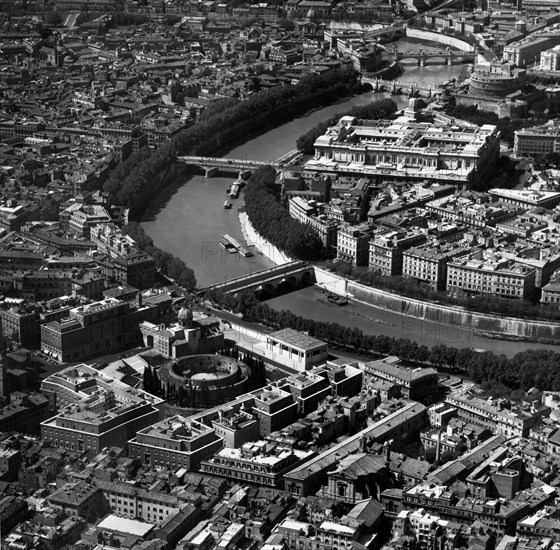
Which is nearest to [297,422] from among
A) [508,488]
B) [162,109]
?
[508,488]

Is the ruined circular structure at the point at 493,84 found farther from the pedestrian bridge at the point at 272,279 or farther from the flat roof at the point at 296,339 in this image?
the flat roof at the point at 296,339

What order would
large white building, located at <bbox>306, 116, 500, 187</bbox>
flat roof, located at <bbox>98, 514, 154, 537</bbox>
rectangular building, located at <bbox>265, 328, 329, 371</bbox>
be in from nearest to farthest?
flat roof, located at <bbox>98, 514, 154, 537</bbox>, rectangular building, located at <bbox>265, 328, 329, 371</bbox>, large white building, located at <bbox>306, 116, 500, 187</bbox>

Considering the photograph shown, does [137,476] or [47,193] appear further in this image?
[47,193]

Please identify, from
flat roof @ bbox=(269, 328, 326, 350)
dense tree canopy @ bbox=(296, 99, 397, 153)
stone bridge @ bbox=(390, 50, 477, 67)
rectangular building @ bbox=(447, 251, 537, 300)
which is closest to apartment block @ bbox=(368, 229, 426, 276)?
rectangular building @ bbox=(447, 251, 537, 300)

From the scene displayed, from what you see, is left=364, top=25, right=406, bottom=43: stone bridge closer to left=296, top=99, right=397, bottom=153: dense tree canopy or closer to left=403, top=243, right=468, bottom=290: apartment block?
left=296, top=99, right=397, bottom=153: dense tree canopy

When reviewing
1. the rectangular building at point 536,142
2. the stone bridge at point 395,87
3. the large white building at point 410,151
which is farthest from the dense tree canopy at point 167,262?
the stone bridge at point 395,87

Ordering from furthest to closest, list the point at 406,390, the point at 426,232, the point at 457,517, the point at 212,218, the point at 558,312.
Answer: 1. the point at 212,218
2. the point at 426,232
3. the point at 558,312
4. the point at 406,390
5. the point at 457,517

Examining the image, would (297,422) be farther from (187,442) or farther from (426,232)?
(426,232)
